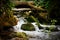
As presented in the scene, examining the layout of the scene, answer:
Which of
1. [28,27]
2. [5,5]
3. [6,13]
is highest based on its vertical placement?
[5,5]

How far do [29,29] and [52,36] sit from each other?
4.35 feet

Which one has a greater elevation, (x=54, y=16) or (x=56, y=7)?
(x=56, y=7)

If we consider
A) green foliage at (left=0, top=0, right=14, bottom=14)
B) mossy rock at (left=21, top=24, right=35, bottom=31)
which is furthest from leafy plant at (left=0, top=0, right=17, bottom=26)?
mossy rock at (left=21, top=24, right=35, bottom=31)

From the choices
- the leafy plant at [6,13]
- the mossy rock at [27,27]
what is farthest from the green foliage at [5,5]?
the mossy rock at [27,27]

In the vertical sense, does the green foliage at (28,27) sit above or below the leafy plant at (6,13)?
below

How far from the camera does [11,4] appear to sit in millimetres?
6422

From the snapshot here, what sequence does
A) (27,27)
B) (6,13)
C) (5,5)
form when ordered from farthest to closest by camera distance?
(27,27) → (6,13) → (5,5)

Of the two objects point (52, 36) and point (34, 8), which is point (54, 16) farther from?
point (34, 8)

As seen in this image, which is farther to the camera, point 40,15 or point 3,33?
point 40,15

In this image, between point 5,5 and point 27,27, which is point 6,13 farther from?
point 27,27

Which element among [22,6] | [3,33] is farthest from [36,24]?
[22,6]

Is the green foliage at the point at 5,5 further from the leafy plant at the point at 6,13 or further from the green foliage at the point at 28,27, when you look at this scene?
the green foliage at the point at 28,27

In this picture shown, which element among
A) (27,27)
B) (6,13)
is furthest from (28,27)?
(6,13)

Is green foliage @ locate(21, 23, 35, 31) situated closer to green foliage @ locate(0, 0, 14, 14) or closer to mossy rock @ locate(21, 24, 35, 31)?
mossy rock @ locate(21, 24, 35, 31)
